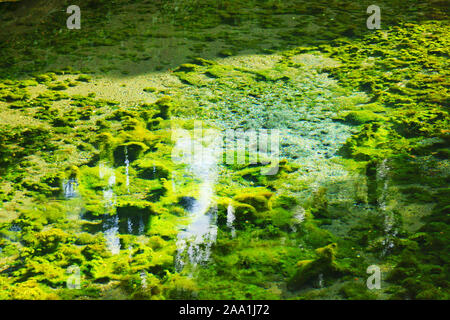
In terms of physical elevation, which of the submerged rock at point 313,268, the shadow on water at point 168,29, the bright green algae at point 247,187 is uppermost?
the shadow on water at point 168,29

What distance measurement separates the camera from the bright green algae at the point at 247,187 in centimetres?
191

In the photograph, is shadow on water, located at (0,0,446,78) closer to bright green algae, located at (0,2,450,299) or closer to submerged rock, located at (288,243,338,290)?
bright green algae, located at (0,2,450,299)

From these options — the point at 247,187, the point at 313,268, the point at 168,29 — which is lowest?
the point at 313,268

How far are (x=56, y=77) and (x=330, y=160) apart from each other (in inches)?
87.6

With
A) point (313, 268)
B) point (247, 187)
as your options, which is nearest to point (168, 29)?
point (247, 187)

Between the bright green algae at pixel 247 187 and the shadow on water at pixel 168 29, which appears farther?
the shadow on water at pixel 168 29

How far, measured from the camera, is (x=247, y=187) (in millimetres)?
2512

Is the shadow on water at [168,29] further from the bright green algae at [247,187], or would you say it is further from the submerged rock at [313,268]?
the submerged rock at [313,268]

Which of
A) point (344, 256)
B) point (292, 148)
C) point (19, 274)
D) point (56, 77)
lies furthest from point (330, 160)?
point (56, 77)

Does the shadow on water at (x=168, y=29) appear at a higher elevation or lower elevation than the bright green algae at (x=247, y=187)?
higher

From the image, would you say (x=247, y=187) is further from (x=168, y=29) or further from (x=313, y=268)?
(x=168, y=29)

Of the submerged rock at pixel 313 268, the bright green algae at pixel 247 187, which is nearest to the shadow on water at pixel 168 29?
the bright green algae at pixel 247 187
